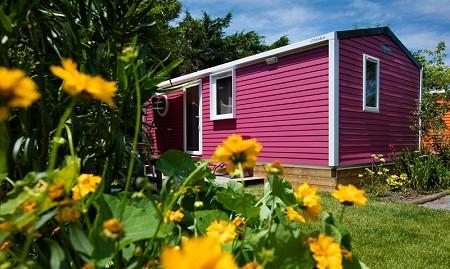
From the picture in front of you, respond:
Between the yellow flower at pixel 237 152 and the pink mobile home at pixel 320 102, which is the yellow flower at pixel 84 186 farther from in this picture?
the pink mobile home at pixel 320 102

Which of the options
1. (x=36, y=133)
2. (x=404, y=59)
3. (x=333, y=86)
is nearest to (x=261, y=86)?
(x=333, y=86)

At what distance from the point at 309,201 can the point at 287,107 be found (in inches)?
264

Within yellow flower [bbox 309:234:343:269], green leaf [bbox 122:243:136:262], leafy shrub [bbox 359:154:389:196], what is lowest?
leafy shrub [bbox 359:154:389:196]

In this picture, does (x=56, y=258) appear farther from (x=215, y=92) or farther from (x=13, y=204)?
(x=215, y=92)

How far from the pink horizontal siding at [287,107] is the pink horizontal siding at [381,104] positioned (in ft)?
1.14

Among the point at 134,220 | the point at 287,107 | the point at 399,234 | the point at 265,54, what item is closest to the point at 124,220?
the point at 134,220

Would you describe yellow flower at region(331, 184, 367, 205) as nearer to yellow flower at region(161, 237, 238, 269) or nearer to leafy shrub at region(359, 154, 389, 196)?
yellow flower at region(161, 237, 238, 269)

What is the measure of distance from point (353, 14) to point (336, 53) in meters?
17.7

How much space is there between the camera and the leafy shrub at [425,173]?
669 cm

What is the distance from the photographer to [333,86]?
646 centimetres

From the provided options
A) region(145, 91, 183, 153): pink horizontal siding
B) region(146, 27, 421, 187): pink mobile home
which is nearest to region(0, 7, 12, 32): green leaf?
region(146, 27, 421, 187): pink mobile home

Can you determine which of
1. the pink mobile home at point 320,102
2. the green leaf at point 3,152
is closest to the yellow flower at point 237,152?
the green leaf at point 3,152

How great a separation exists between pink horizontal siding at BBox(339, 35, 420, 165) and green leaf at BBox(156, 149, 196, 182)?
5845 mm

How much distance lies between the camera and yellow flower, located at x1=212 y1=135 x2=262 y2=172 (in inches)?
24.2
